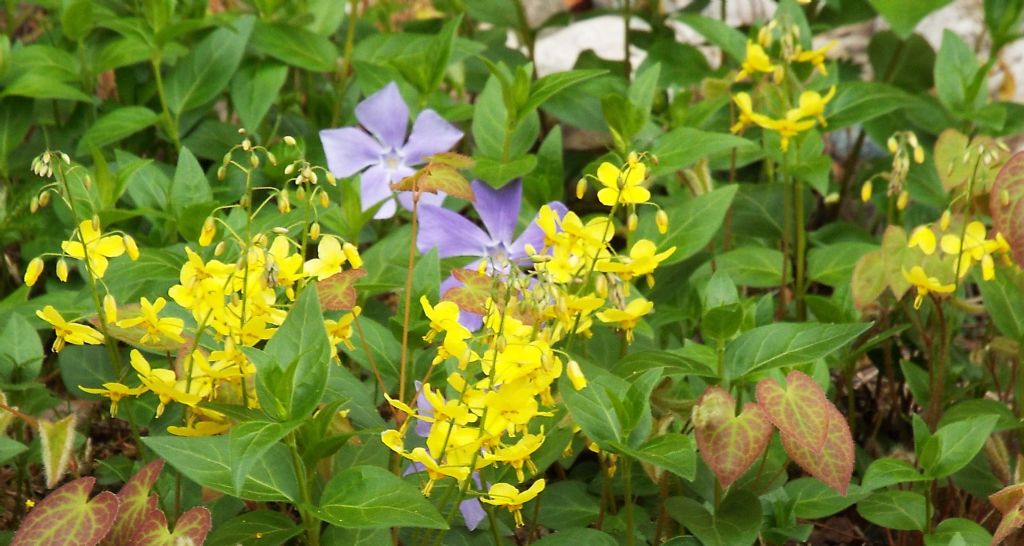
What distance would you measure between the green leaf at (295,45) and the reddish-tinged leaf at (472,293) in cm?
101

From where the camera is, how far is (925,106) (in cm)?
249

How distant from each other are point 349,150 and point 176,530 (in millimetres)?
1006

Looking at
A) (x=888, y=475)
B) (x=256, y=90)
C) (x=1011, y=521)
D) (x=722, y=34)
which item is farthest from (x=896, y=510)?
(x=256, y=90)

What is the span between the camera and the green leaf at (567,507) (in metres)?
1.75

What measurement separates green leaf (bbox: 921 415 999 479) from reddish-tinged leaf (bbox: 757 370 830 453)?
30 cm

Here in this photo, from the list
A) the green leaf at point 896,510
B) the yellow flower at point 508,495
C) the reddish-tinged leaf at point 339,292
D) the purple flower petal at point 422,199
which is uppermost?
the reddish-tinged leaf at point 339,292

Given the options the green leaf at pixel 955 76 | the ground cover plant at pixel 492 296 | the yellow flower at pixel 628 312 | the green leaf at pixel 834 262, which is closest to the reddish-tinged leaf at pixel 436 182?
the ground cover plant at pixel 492 296

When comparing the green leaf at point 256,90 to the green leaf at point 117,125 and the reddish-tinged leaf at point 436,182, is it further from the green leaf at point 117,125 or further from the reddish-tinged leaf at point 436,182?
the reddish-tinged leaf at point 436,182

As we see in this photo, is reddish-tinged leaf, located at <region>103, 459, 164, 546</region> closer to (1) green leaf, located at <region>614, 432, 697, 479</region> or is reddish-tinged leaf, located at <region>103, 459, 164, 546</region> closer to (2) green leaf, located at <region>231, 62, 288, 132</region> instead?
(1) green leaf, located at <region>614, 432, 697, 479</region>

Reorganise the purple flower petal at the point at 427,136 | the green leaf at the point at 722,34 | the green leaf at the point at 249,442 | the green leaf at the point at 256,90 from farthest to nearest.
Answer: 1. the green leaf at the point at 722,34
2. the green leaf at the point at 256,90
3. the purple flower petal at the point at 427,136
4. the green leaf at the point at 249,442

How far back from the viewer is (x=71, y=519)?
135cm

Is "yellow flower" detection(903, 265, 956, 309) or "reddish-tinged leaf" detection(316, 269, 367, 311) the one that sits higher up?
"reddish-tinged leaf" detection(316, 269, 367, 311)

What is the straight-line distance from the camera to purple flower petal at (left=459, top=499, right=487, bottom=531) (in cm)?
159

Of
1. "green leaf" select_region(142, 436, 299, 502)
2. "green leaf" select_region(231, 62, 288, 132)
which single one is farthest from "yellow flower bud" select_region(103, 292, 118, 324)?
"green leaf" select_region(231, 62, 288, 132)
